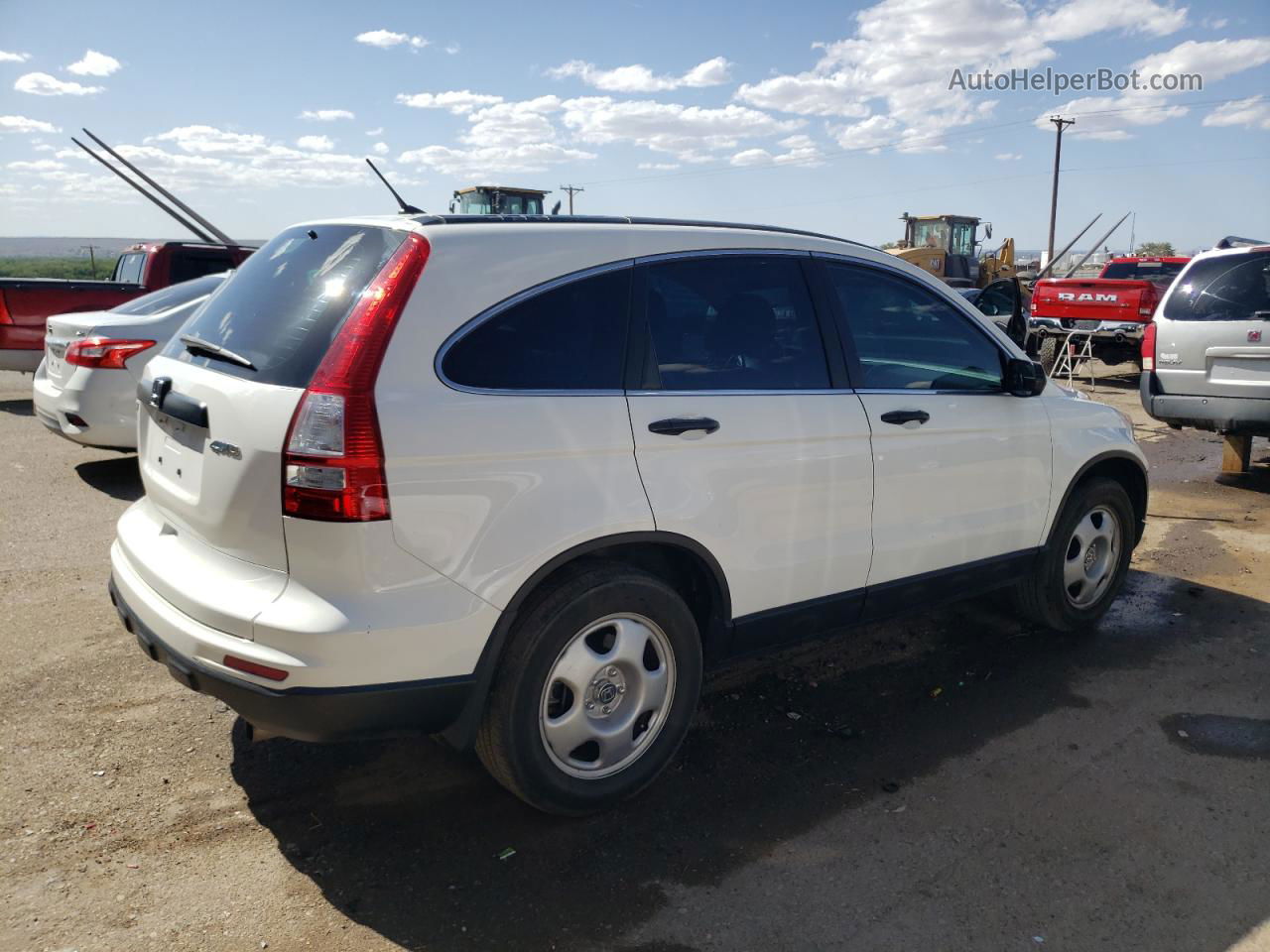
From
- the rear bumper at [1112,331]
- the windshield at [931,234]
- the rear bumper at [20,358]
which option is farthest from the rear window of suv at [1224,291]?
the windshield at [931,234]

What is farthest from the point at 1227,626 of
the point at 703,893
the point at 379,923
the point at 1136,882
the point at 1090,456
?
the point at 379,923

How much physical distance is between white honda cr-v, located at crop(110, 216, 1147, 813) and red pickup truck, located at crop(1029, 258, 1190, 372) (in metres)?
12.8

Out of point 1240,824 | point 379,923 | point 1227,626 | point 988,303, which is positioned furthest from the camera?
point 988,303

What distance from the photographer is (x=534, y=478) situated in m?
2.85

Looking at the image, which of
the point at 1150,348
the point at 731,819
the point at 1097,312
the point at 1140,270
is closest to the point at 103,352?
the point at 731,819

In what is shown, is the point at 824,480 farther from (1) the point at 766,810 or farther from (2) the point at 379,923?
(2) the point at 379,923

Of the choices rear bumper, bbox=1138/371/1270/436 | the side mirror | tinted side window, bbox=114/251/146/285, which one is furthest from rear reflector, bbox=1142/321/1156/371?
tinted side window, bbox=114/251/146/285

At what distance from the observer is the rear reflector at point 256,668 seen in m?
2.63

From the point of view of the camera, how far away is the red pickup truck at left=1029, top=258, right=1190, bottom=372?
1548cm

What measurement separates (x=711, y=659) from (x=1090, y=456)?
2369mm

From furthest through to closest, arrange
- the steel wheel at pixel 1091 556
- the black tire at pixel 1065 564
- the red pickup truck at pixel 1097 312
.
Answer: the red pickup truck at pixel 1097 312 → the steel wheel at pixel 1091 556 → the black tire at pixel 1065 564

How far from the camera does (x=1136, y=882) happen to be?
9.73 feet

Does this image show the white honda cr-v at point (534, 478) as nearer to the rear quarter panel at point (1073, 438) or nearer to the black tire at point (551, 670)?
the black tire at point (551, 670)

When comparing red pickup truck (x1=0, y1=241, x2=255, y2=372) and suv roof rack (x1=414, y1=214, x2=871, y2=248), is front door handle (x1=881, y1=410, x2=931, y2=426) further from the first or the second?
red pickup truck (x1=0, y1=241, x2=255, y2=372)
